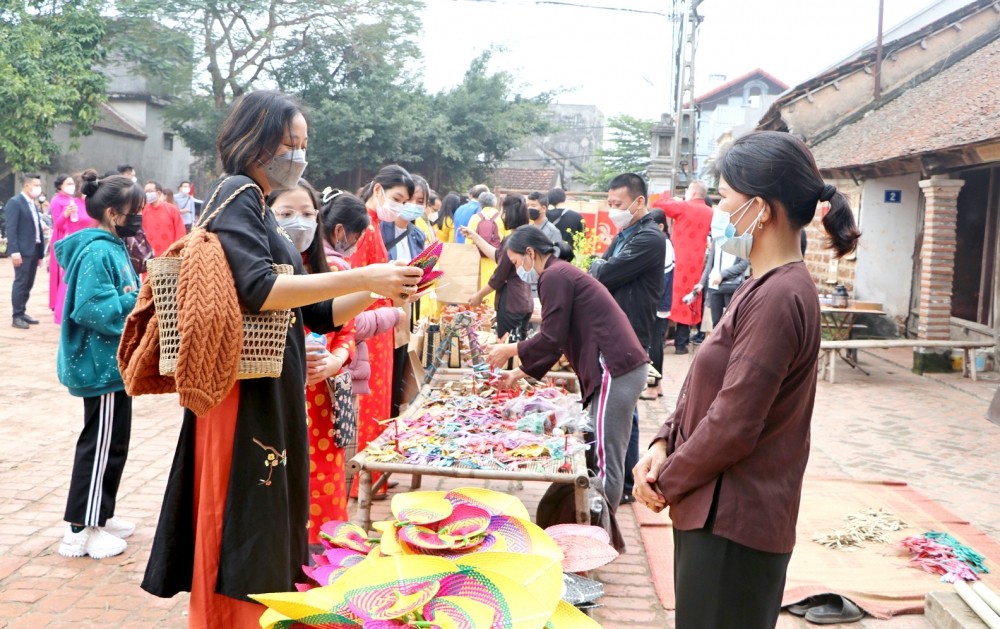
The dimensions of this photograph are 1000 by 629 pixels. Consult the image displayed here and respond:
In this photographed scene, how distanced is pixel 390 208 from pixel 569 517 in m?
2.38

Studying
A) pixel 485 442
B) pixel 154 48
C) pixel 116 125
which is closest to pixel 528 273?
pixel 485 442

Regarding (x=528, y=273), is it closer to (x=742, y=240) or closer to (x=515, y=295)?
(x=515, y=295)

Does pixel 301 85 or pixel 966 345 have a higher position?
pixel 301 85

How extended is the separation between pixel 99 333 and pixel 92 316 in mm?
101

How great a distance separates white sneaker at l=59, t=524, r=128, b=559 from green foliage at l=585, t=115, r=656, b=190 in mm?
40875

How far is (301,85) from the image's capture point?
96.2ft

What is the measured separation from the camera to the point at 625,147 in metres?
45.6

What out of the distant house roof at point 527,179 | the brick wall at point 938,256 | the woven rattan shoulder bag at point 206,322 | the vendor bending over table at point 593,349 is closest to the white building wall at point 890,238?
the brick wall at point 938,256

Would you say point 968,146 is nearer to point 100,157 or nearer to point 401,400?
point 401,400

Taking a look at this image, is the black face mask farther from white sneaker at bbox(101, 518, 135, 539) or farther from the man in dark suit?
the man in dark suit

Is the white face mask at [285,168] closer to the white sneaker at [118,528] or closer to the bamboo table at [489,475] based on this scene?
the bamboo table at [489,475]

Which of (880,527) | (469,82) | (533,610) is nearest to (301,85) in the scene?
(469,82)

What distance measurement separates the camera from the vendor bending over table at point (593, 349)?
16.0 feet

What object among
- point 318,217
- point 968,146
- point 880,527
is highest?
point 968,146
